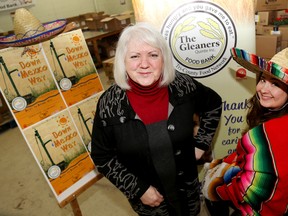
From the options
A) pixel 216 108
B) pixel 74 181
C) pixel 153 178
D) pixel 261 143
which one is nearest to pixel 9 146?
pixel 74 181

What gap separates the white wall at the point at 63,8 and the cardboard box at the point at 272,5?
3.59m

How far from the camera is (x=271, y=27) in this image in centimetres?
Result: 361

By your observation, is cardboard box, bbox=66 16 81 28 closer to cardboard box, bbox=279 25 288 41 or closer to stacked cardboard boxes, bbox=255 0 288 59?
stacked cardboard boxes, bbox=255 0 288 59

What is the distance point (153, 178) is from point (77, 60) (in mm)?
1053

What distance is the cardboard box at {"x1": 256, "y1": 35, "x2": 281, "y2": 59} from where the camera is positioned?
11.3 feet

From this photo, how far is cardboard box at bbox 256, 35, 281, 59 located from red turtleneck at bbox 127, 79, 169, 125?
9.72ft

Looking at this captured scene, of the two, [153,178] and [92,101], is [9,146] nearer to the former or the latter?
[92,101]

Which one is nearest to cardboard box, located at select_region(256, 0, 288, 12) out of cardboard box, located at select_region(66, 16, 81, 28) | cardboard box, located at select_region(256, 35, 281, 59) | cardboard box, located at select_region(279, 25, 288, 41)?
cardboard box, located at select_region(279, 25, 288, 41)

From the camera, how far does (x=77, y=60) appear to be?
1.82 metres

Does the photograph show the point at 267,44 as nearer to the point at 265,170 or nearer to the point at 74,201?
the point at 265,170

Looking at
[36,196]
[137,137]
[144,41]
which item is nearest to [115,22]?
[36,196]

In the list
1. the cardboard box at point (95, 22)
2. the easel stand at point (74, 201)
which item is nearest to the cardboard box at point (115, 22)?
the cardboard box at point (95, 22)

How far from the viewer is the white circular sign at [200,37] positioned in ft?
4.92

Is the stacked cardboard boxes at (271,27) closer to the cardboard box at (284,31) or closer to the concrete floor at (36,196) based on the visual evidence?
the cardboard box at (284,31)
